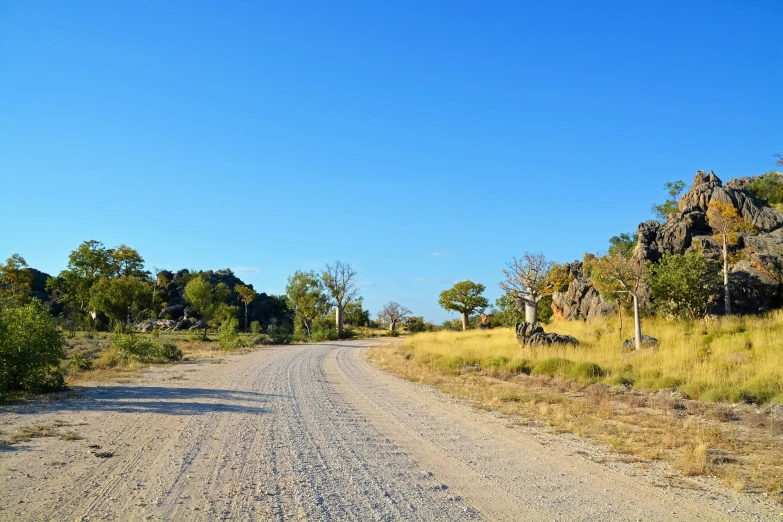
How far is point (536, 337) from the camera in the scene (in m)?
26.7

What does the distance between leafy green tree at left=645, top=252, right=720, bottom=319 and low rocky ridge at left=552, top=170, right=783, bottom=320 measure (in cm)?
156

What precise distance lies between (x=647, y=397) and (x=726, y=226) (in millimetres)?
21104

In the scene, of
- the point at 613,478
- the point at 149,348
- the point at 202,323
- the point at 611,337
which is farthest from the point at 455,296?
the point at 613,478

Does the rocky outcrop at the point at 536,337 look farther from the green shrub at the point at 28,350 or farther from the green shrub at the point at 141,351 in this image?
the green shrub at the point at 28,350

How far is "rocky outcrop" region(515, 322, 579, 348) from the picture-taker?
85.3 ft

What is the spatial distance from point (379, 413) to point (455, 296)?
5433cm

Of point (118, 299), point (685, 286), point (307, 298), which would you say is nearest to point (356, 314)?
point (307, 298)

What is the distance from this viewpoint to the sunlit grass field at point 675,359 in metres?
14.1

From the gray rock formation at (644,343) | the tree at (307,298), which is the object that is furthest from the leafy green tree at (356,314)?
the gray rock formation at (644,343)

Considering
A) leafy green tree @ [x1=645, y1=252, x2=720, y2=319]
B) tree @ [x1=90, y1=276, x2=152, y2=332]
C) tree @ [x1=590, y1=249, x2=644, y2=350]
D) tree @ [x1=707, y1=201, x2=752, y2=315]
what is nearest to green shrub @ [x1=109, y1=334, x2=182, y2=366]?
tree @ [x1=590, y1=249, x2=644, y2=350]

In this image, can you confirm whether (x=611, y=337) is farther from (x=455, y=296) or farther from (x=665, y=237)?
(x=455, y=296)

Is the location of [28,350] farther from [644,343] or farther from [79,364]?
[644,343]

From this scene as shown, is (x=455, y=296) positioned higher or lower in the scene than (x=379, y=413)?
higher

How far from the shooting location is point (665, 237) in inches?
1332
